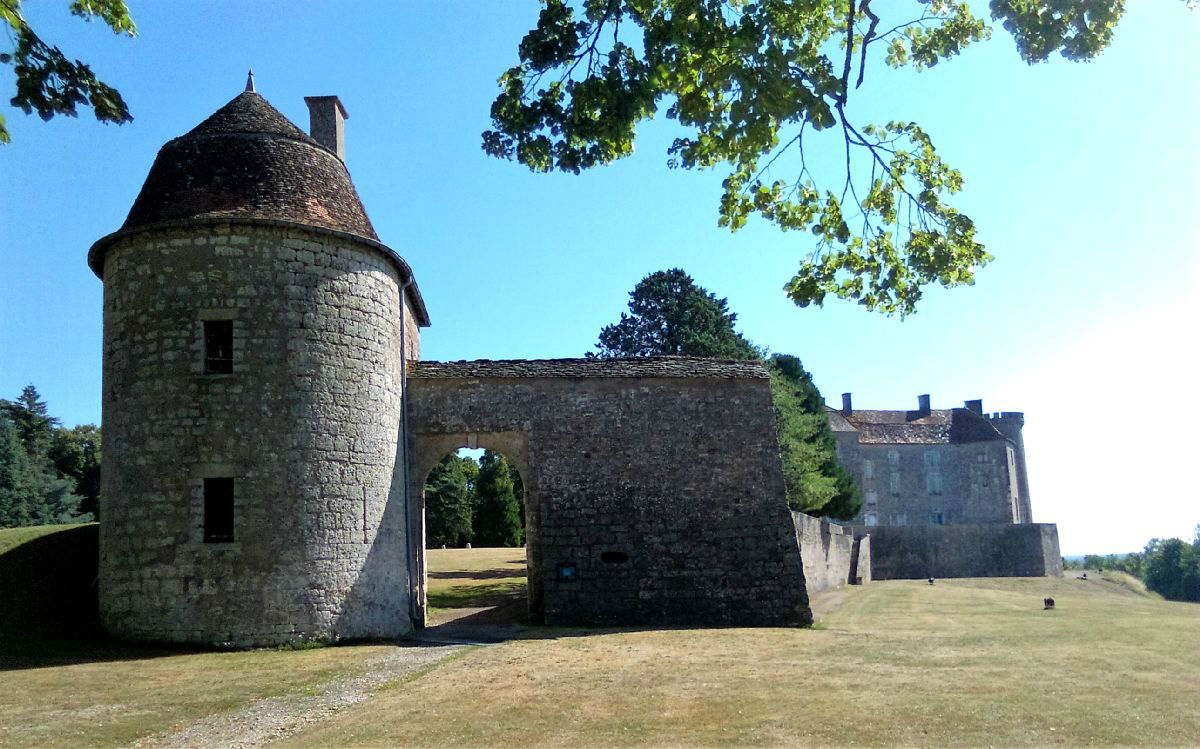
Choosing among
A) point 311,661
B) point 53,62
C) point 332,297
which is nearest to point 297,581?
point 311,661

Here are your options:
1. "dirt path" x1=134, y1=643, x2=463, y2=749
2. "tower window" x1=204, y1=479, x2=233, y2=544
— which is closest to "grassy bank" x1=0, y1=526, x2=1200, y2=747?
"dirt path" x1=134, y1=643, x2=463, y2=749

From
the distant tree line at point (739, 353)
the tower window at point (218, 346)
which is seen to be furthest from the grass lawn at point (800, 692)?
the distant tree line at point (739, 353)

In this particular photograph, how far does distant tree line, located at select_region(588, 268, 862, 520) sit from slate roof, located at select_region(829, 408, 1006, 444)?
56.5ft

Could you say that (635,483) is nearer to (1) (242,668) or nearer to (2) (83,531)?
(1) (242,668)

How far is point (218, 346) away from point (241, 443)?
1791 millimetres

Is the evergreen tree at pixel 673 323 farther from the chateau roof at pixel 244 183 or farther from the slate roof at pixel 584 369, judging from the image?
the chateau roof at pixel 244 183

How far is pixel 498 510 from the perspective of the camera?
5019cm

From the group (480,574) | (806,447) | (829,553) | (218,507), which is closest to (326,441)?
(218,507)

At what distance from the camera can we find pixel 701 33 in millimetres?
7188

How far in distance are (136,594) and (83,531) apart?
433cm

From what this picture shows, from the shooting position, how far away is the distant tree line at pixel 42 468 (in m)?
33.1

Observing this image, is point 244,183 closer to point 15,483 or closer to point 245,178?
point 245,178

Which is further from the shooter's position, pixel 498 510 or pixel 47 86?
pixel 498 510

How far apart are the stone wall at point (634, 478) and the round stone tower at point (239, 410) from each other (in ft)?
10.1
